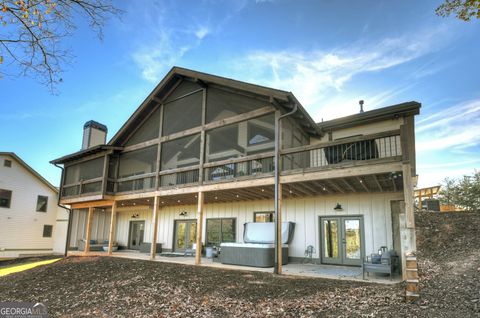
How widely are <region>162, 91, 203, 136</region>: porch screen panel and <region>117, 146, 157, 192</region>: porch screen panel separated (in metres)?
1.27

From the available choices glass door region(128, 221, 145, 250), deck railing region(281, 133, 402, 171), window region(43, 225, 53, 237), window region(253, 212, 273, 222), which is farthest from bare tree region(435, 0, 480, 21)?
window region(43, 225, 53, 237)

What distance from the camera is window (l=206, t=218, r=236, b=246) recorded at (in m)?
13.5

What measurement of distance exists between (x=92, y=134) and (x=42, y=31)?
16423 millimetres

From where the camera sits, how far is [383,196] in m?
10.3

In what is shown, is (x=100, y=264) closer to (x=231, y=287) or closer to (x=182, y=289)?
(x=182, y=289)

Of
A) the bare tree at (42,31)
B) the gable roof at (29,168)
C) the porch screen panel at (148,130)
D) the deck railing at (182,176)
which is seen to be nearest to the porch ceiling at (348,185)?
the deck railing at (182,176)

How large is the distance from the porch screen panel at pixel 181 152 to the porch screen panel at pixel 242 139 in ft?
2.35

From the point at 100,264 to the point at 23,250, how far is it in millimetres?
12008

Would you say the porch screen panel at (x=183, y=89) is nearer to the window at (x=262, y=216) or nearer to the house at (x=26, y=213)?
the window at (x=262, y=216)

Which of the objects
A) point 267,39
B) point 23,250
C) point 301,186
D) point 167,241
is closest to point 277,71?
point 267,39

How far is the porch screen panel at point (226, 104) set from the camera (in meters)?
10.5

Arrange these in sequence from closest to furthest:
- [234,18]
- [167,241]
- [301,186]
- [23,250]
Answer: [301,186] → [234,18] → [167,241] → [23,250]

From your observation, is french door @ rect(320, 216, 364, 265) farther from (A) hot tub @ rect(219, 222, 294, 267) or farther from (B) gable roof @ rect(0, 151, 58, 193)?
(B) gable roof @ rect(0, 151, 58, 193)

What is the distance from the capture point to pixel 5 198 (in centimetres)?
1902
